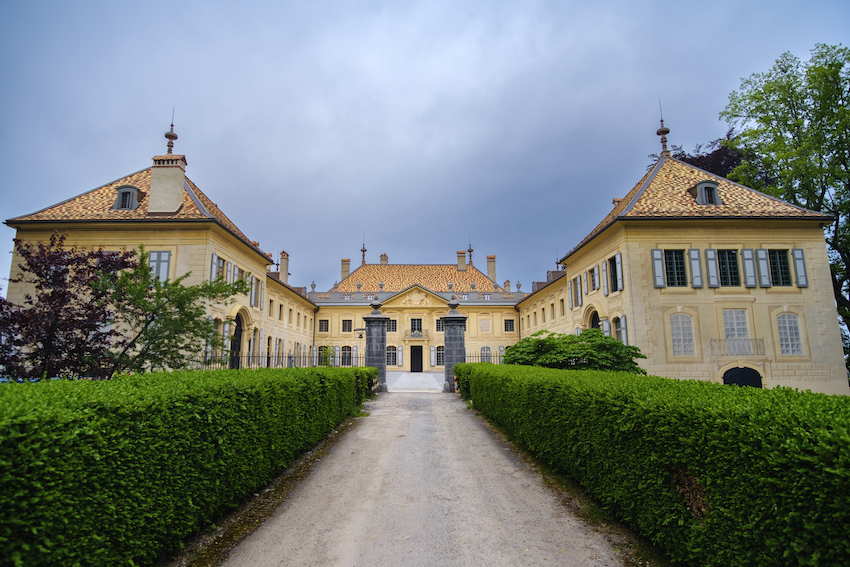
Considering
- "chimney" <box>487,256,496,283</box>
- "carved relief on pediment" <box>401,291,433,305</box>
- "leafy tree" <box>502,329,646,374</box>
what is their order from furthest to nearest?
"chimney" <box>487,256,496,283</box>
"carved relief on pediment" <box>401,291,433,305</box>
"leafy tree" <box>502,329,646,374</box>

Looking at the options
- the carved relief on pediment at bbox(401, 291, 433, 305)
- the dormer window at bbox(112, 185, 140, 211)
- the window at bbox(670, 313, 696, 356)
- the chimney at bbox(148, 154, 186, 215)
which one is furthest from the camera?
the carved relief on pediment at bbox(401, 291, 433, 305)

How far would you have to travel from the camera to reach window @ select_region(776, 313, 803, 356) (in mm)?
18812

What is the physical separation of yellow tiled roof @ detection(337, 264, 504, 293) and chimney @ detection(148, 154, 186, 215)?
28.5 m

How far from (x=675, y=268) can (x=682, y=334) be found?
2.80 metres

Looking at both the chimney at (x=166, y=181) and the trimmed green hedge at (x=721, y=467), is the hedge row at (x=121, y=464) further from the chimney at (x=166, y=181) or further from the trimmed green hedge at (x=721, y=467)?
the chimney at (x=166, y=181)

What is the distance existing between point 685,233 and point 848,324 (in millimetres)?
9413

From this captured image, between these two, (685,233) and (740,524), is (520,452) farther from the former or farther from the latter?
(685,233)

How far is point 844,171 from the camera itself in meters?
20.8

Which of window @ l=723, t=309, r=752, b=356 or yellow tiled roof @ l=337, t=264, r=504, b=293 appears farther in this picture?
yellow tiled roof @ l=337, t=264, r=504, b=293

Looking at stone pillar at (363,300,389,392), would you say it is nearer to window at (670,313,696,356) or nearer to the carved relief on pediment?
window at (670,313,696,356)

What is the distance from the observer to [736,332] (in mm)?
18828

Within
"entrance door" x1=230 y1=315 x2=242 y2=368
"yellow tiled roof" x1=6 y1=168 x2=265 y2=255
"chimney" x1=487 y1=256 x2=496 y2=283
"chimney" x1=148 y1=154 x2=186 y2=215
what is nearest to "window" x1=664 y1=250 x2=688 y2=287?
"yellow tiled roof" x1=6 y1=168 x2=265 y2=255

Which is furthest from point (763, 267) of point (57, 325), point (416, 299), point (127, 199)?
point (416, 299)

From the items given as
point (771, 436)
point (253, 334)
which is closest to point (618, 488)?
point (771, 436)
